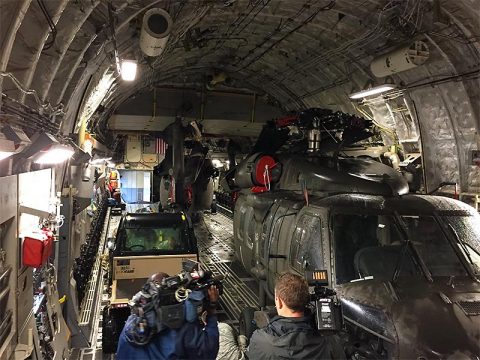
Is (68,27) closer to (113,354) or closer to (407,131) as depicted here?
(113,354)

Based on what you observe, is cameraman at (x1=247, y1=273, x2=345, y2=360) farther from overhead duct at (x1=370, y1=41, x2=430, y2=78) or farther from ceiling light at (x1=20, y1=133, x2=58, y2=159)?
overhead duct at (x1=370, y1=41, x2=430, y2=78)

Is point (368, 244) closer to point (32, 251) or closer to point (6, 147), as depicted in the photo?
point (32, 251)

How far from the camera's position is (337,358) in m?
2.74

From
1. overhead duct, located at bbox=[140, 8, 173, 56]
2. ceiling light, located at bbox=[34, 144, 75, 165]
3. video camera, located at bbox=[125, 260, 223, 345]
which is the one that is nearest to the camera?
video camera, located at bbox=[125, 260, 223, 345]

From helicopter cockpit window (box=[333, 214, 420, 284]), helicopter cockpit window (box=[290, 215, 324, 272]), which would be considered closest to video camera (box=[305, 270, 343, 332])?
helicopter cockpit window (box=[333, 214, 420, 284])

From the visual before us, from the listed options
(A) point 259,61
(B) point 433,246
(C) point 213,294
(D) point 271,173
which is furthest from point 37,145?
(A) point 259,61

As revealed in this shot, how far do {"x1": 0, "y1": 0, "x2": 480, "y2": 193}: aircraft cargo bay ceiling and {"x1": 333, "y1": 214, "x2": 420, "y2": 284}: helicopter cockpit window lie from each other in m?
3.50

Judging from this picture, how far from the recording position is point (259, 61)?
11.5 meters

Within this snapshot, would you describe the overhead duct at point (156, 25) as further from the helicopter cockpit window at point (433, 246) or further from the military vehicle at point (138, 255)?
the helicopter cockpit window at point (433, 246)

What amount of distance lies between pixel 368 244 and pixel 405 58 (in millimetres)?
3945

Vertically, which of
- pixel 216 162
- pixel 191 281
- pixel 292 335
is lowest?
pixel 292 335

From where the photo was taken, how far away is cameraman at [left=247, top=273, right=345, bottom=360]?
268 cm

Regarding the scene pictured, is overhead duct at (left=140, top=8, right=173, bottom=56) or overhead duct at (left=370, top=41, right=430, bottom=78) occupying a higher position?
overhead duct at (left=370, top=41, right=430, bottom=78)

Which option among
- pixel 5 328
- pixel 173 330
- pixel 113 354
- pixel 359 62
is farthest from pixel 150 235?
pixel 359 62
